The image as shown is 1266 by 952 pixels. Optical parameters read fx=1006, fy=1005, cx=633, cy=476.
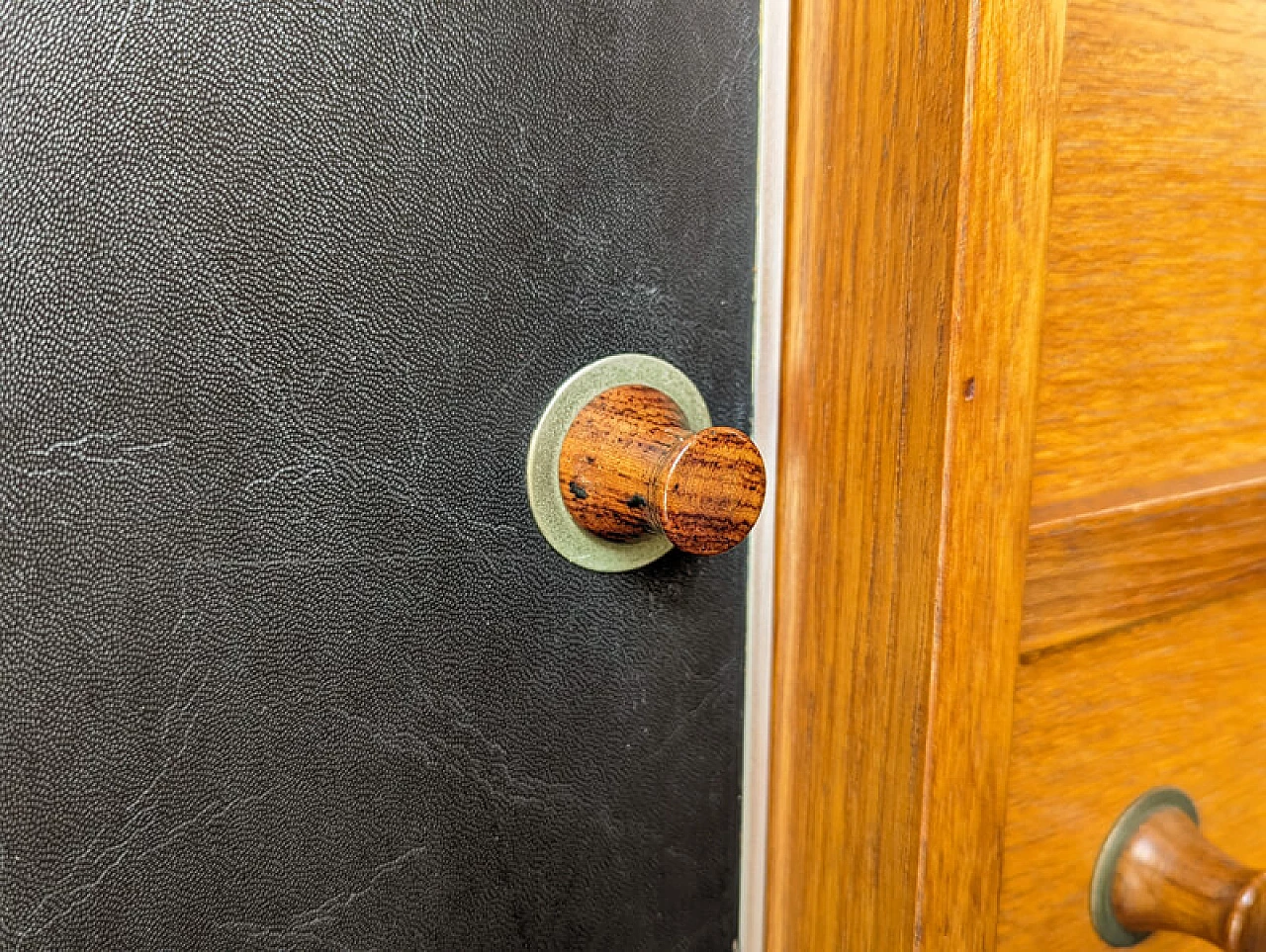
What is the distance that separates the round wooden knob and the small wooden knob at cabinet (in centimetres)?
21

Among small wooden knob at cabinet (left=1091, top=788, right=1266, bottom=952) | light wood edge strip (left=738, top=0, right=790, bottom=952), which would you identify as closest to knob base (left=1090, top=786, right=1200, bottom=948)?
small wooden knob at cabinet (left=1091, top=788, right=1266, bottom=952)

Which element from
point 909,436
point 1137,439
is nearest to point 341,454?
point 909,436

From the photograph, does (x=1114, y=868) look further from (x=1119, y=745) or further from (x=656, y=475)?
(x=656, y=475)

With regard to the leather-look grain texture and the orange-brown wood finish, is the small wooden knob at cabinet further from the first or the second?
the leather-look grain texture

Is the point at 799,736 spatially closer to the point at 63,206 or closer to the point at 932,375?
the point at 932,375

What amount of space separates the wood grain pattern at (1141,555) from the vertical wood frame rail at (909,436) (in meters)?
0.02

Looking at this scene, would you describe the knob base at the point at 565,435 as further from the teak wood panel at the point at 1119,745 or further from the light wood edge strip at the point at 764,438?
the teak wood panel at the point at 1119,745

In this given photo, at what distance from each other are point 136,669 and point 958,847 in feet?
0.92

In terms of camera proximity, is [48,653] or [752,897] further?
[752,897]

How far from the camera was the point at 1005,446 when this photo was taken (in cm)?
34

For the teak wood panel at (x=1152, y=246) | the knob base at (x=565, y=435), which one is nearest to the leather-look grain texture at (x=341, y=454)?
the knob base at (x=565, y=435)

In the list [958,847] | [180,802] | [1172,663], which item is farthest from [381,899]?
[1172,663]

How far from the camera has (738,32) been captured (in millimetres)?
374

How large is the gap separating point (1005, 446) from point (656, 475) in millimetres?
119
